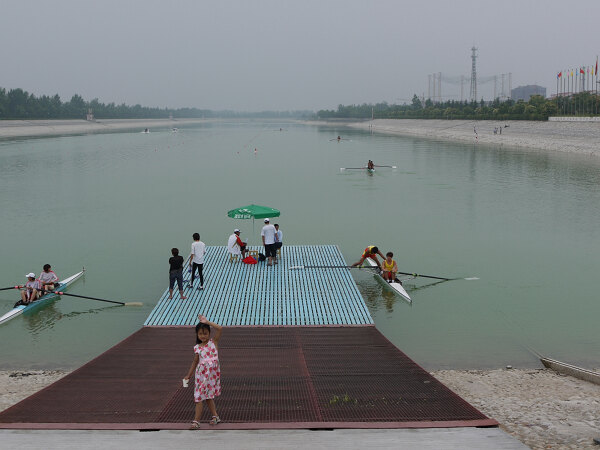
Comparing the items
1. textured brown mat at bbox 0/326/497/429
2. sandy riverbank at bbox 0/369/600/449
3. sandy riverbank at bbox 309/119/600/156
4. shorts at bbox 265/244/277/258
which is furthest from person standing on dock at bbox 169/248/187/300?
sandy riverbank at bbox 309/119/600/156

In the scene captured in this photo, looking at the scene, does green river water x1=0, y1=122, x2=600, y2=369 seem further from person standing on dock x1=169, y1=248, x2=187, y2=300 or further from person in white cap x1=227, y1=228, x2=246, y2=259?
person in white cap x1=227, y1=228, x2=246, y2=259

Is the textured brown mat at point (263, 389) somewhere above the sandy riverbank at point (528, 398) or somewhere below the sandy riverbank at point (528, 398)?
above

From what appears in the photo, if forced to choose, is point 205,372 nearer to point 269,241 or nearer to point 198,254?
point 198,254

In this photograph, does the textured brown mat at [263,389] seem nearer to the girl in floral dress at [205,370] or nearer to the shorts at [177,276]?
the girl in floral dress at [205,370]

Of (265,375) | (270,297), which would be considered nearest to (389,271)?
(270,297)

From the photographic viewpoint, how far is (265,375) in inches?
413

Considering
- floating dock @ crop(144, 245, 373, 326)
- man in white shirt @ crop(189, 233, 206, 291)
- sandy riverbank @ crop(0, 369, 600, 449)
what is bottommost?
sandy riverbank @ crop(0, 369, 600, 449)

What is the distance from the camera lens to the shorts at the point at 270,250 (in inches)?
764

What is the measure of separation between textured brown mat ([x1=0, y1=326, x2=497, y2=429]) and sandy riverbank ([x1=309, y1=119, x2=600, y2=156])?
209ft

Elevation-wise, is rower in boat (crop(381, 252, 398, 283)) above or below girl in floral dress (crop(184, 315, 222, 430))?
below

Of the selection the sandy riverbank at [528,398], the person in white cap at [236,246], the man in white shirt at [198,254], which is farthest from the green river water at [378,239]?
the person in white cap at [236,246]

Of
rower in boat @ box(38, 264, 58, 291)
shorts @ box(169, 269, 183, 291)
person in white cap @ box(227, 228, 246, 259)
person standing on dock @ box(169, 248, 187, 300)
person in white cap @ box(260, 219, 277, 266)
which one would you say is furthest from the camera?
person in white cap @ box(227, 228, 246, 259)

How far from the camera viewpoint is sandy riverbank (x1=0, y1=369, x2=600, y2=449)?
887 cm

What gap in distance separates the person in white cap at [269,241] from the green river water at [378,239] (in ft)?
10.5
